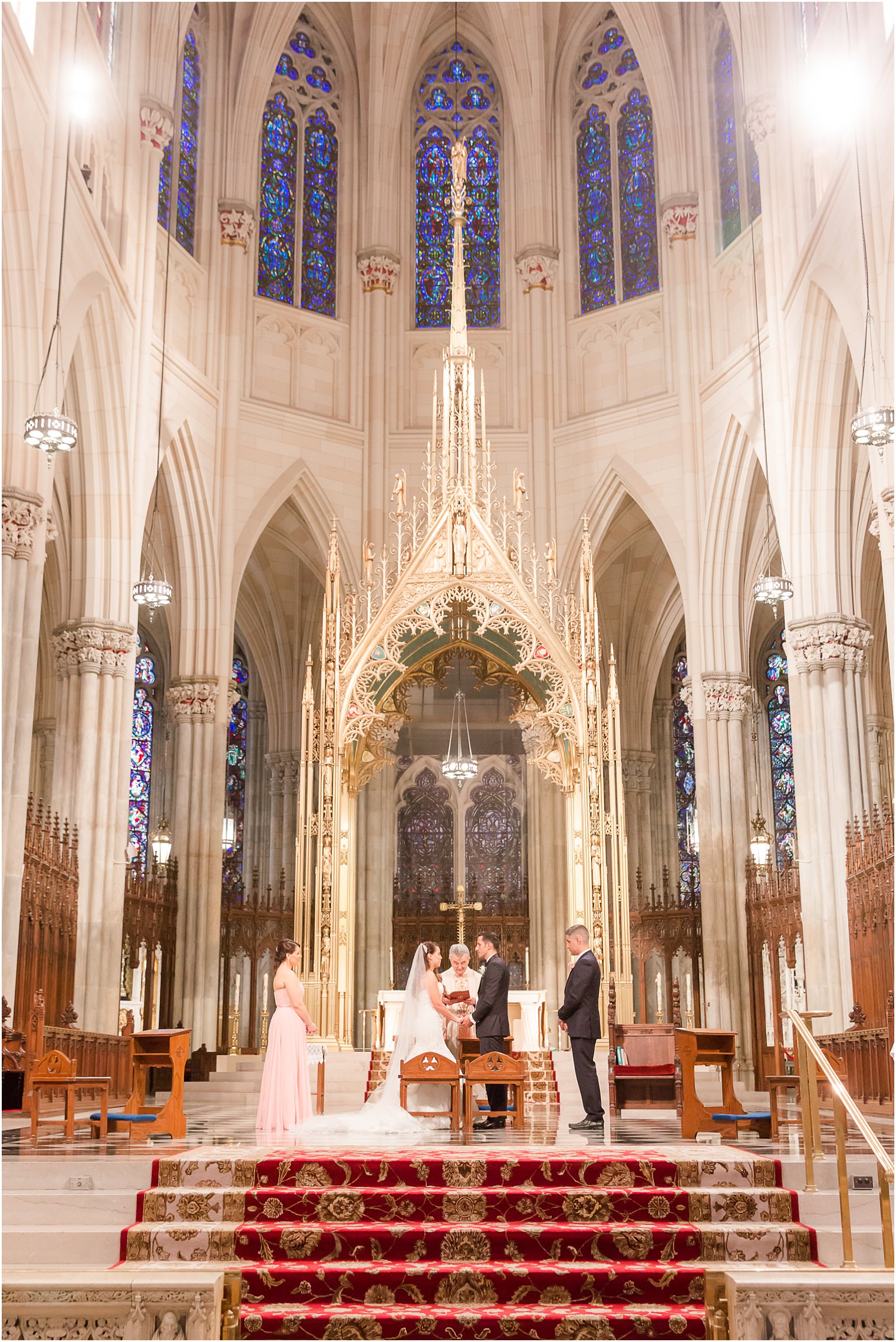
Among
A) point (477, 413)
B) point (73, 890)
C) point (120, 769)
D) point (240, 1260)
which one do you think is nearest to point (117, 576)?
point (120, 769)

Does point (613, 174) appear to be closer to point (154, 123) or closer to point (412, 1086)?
point (154, 123)

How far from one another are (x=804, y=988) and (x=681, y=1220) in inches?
352

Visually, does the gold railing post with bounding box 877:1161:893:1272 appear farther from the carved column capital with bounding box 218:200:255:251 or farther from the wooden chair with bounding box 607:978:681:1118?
the carved column capital with bounding box 218:200:255:251

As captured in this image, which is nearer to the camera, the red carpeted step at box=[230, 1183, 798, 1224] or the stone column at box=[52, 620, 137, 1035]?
the red carpeted step at box=[230, 1183, 798, 1224]

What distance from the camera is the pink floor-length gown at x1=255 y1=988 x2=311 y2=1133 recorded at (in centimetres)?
1048

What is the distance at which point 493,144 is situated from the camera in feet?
78.2

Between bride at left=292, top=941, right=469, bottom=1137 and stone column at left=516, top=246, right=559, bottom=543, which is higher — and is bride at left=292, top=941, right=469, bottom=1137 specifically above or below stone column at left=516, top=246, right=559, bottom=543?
below

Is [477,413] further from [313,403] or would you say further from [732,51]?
[732,51]

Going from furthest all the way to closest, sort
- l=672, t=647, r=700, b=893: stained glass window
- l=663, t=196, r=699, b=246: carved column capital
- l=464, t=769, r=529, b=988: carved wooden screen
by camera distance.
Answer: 1. l=672, t=647, r=700, b=893: stained glass window
2. l=464, t=769, r=529, b=988: carved wooden screen
3. l=663, t=196, r=699, b=246: carved column capital

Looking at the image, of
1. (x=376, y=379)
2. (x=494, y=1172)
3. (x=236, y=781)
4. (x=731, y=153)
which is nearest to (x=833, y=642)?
(x=731, y=153)

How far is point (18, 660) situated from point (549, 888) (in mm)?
10094

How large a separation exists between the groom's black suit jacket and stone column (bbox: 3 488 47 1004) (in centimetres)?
407

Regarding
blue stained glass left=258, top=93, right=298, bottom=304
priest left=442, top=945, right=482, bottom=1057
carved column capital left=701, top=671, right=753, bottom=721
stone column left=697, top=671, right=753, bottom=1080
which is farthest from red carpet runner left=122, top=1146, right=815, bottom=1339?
blue stained glass left=258, top=93, right=298, bottom=304

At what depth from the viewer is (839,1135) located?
6.46 meters
